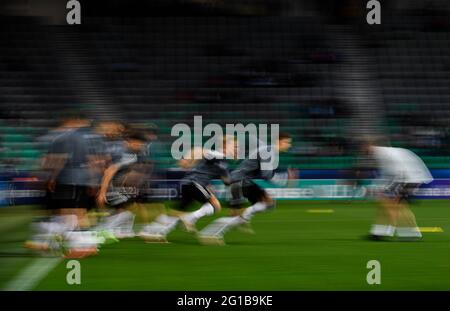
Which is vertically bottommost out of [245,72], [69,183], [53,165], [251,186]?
[251,186]

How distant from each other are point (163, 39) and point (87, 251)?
63.7 feet

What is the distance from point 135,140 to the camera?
1493cm

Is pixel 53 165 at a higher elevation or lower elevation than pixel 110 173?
higher

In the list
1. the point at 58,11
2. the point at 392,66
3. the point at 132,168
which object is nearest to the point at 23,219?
the point at 132,168

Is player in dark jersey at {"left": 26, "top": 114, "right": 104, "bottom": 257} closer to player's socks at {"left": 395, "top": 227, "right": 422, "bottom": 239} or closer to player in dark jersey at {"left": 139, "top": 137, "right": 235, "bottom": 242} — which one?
player in dark jersey at {"left": 139, "top": 137, "right": 235, "bottom": 242}

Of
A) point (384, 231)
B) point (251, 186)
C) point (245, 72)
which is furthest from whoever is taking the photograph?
point (245, 72)

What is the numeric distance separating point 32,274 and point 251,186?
5.31 meters

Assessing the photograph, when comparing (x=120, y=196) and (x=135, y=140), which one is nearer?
(x=135, y=140)

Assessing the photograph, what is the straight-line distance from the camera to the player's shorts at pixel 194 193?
14703mm

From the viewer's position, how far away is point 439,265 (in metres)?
11.9

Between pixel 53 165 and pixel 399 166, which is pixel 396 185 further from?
pixel 53 165

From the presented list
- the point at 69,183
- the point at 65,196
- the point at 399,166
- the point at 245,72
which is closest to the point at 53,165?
the point at 69,183

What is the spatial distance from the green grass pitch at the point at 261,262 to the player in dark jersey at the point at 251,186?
30 cm

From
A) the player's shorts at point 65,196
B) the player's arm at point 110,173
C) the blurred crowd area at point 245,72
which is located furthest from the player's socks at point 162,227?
the blurred crowd area at point 245,72
